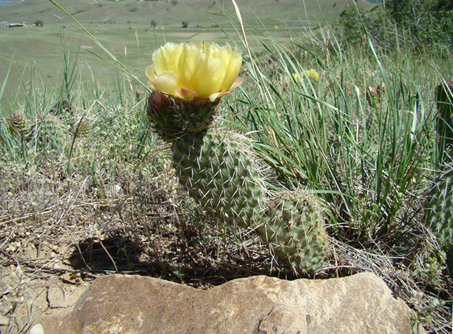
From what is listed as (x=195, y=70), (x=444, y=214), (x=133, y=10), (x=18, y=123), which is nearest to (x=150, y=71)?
(x=195, y=70)

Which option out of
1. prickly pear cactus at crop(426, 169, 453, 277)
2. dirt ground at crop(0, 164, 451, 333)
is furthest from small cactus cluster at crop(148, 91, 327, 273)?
prickly pear cactus at crop(426, 169, 453, 277)

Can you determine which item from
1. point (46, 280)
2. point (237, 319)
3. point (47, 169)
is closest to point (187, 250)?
point (237, 319)

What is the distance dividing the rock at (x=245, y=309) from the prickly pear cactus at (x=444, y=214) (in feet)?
1.14

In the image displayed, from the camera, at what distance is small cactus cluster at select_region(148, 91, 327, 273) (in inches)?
45.9

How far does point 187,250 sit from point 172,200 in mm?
282

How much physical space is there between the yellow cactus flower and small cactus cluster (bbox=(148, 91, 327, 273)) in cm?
6

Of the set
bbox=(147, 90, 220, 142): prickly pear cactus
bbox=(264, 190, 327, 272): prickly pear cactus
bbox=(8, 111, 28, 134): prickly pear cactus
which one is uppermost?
bbox=(147, 90, 220, 142): prickly pear cactus

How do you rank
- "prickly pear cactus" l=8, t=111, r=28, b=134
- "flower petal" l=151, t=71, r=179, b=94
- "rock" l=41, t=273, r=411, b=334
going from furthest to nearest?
"prickly pear cactus" l=8, t=111, r=28, b=134 < "rock" l=41, t=273, r=411, b=334 < "flower petal" l=151, t=71, r=179, b=94

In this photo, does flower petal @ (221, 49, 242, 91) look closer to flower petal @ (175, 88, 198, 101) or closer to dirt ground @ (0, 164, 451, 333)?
flower petal @ (175, 88, 198, 101)

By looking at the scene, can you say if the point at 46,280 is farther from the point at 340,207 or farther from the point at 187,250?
the point at 340,207

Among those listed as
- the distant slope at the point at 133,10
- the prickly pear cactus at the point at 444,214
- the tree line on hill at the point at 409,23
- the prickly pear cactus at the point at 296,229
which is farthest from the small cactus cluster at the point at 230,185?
the tree line on hill at the point at 409,23

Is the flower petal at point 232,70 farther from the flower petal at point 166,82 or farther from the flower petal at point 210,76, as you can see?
the flower petal at point 166,82

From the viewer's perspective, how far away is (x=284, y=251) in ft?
4.40

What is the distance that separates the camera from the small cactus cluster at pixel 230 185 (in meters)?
1.17
